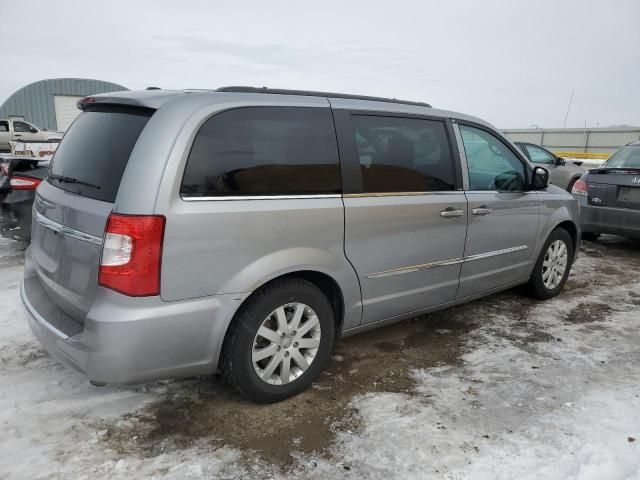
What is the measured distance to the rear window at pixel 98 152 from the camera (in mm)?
2479

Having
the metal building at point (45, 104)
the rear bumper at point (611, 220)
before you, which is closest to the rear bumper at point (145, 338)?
the rear bumper at point (611, 220)

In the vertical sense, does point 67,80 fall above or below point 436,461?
above

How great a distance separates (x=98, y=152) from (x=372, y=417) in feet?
6.82

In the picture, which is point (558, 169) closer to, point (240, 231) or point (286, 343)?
point (286, 343)

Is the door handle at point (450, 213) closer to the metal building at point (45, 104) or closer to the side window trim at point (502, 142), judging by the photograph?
the side window trim at point (502, 142)

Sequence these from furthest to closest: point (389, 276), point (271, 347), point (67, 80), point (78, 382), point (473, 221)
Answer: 1. point (67, 80)
2. point (473, 221)
3. point (389, 276)
4. point (78, 382)
5. point (271, 347)

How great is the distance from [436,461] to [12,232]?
533 centimetres

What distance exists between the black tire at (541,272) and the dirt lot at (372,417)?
817mm

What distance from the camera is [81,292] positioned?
2.45m

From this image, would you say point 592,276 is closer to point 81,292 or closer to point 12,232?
point 81,292

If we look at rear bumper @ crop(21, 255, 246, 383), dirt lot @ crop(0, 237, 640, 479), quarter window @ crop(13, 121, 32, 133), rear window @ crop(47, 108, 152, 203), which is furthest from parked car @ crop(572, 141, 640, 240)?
quarter window @ crop(13, 121, 32, 133)

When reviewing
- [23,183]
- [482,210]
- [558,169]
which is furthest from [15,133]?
[482,210]

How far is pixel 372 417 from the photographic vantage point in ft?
9.06

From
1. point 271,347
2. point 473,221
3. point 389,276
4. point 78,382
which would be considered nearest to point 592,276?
point 473,221
